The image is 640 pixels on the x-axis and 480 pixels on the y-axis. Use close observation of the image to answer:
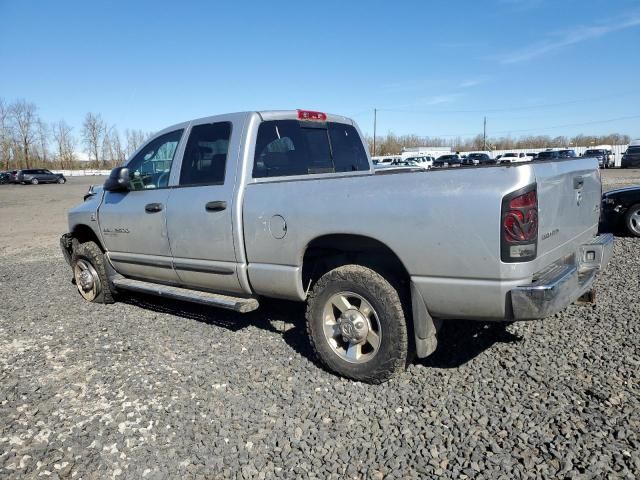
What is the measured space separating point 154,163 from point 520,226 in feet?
12.3

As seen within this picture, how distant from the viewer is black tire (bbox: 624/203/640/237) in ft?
28.9

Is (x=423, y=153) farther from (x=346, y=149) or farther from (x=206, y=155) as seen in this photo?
(x=206, y=155)

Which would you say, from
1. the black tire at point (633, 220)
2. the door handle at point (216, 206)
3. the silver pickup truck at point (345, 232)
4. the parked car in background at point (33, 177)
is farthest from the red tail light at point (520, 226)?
the parked car in background at point (33, 177)

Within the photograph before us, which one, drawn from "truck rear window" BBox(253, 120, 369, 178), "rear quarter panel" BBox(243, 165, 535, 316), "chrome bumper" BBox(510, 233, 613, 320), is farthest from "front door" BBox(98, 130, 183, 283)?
"chrome bumper" BBox(510, 233, 613, 320)

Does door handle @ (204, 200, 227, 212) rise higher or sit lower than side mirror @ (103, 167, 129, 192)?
lower

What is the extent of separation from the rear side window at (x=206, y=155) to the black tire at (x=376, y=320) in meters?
1.41

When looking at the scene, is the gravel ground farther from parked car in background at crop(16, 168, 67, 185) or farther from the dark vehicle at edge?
parked car in background at crop(16, 168, 67, 185)

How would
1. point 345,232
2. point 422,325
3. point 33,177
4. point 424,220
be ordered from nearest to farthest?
point 424,220, point 422,325, point 345,232, point 33,177

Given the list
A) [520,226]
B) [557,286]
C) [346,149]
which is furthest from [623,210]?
[520,226]

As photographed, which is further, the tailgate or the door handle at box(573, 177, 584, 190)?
the door handle at box(573, 177, 584, 190)

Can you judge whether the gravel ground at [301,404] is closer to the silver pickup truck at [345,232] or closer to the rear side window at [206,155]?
the silver pickup truck at [345,232]

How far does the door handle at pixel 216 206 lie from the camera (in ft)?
13.4

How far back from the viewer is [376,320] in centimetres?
349

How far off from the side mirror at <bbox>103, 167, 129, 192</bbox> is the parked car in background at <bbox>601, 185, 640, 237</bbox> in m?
8.06
